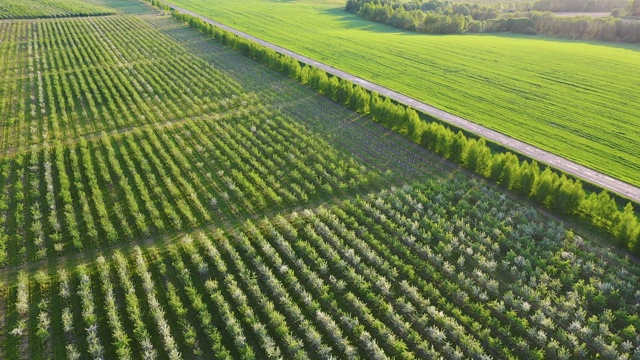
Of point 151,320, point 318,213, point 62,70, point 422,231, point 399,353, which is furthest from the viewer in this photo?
point 62,70

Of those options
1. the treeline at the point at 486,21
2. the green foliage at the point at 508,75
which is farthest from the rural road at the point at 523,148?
the treeline at the point at 486,21

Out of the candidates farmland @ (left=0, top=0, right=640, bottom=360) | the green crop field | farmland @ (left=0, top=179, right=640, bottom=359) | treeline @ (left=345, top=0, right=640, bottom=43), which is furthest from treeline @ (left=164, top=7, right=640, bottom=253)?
the green crop field

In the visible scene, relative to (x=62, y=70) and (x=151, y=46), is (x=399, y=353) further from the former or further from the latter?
(x=151, y=46)

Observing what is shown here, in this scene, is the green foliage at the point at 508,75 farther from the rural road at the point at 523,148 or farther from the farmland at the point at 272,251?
the farmland at the point at 272,251

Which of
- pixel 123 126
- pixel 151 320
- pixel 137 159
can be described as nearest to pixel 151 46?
pixel 123 126

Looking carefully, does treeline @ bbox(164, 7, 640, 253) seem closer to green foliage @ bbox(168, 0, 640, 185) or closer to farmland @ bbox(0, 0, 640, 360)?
farmland @ bbox(0, 0, 640, 360)

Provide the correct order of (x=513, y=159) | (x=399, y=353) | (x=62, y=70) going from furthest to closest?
(x=62, y=70) < (x=513, y=159) < (x=399, y=353)

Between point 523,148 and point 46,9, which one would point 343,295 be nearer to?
point 523,148
